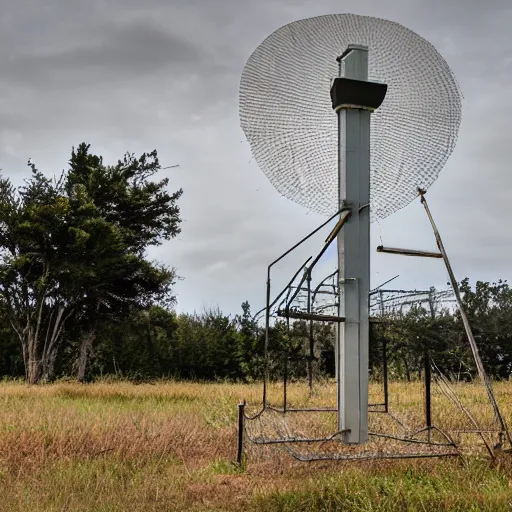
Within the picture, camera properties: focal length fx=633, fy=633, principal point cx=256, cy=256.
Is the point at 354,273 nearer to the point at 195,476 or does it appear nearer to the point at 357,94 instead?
the point at 357,94

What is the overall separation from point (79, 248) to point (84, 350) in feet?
12.2

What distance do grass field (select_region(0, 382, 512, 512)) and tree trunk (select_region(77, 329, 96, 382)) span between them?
12596mm

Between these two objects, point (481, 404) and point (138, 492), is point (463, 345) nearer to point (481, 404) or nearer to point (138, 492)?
point (481, 404)

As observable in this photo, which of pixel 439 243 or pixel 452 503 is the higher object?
pixel 439 243

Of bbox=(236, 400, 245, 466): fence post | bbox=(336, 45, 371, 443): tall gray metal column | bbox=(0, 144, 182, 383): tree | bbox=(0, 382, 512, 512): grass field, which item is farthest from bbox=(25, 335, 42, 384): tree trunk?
bbox=(336, 45, 371, 443): tall gray metal column

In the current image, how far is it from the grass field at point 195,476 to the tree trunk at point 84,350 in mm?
12596

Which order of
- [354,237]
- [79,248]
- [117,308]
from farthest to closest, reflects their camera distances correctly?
[117,308] → [79,248] → [354,237]

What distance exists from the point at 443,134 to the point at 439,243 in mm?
1204

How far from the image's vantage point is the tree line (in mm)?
17266

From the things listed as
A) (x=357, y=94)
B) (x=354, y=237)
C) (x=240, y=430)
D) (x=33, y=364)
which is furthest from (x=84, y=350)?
(x=357, y=94)

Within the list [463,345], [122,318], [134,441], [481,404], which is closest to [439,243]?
[134,441]

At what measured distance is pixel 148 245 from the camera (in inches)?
816

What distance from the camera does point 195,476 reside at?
184 inches

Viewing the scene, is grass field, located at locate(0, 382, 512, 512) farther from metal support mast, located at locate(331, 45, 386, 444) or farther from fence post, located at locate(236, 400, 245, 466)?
metal support mast, located at locate(331, 45, 386, 444)
